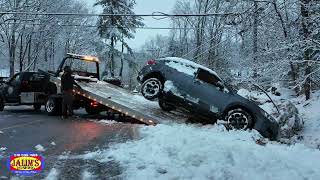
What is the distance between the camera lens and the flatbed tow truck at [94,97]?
1451 cm

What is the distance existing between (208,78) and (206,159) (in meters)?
6.62

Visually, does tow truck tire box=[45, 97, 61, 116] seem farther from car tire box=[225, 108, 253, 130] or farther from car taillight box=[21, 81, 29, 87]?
car tire box=[225, 108, 253, 130]

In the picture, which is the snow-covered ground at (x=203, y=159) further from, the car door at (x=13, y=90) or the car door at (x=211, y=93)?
the car door at (x=13, y=90)

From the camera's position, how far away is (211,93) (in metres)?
14.4

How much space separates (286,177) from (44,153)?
455 cm

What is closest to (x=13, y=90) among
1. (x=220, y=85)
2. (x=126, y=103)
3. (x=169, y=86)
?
(x=126, y=103)

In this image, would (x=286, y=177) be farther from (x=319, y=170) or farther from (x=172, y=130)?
(x=172, y=130)

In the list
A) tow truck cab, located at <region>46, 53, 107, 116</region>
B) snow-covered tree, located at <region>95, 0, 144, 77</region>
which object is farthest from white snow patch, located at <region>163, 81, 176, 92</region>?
snow-covered tree, located at <region>95, 0, 144, 77</region>

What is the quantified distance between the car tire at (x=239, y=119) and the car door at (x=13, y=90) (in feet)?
30.2

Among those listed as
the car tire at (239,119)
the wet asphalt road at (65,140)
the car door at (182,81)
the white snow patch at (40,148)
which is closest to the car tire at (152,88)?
the car door at (182,81)

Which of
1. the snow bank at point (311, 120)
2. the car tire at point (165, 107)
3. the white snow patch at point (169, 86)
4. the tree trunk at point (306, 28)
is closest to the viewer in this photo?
the white snow patch at point (169, 86)

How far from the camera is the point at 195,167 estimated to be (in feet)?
25.7

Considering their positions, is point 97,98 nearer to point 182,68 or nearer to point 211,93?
point 182,68

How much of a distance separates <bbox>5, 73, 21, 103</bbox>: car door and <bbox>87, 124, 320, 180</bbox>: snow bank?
10112 millimetres
